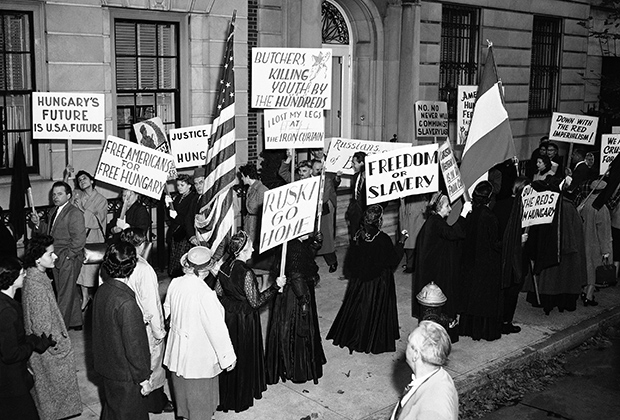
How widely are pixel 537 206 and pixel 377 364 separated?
339 centimetres

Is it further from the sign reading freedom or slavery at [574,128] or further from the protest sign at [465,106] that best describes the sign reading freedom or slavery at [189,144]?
the sign reading freedom or slavery at [574,128]

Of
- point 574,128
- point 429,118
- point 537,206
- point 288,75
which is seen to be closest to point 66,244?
point 288,75

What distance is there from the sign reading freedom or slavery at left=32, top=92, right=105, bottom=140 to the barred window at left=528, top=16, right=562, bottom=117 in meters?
16.1

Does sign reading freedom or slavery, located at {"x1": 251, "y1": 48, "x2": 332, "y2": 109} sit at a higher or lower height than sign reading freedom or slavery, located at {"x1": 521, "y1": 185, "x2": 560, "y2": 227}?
higher

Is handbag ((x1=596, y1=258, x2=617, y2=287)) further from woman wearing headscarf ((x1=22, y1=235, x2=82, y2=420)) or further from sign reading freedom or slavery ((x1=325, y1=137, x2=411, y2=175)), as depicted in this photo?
woman wearing headscarf ((x1=22, y1=235, x2=82, y2=420))

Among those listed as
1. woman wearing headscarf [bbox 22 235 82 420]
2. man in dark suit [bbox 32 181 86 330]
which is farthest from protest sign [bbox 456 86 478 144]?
woman wearing headscarf [bbox 22 235 82 420]

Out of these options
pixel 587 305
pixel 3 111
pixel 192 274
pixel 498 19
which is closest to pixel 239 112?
pixel 3 111

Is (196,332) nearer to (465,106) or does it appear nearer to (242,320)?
(242,320)

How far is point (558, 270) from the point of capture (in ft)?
36.8

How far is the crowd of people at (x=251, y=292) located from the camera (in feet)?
20.1

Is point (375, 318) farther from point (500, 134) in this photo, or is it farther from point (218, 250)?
point (500, 134)

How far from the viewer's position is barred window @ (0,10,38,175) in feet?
38.7

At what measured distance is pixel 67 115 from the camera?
11109 millimetres

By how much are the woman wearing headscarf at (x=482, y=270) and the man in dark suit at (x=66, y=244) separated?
4970 millimetres
